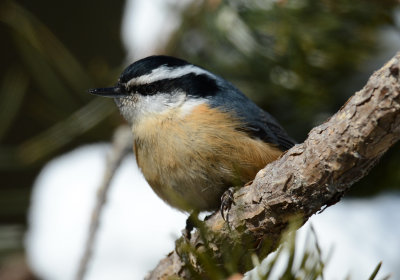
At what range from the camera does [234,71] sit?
274 cm

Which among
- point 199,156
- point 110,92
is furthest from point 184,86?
point 199,156

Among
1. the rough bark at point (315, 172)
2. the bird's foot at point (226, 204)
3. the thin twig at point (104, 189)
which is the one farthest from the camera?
the thin twig at point (104, 189)

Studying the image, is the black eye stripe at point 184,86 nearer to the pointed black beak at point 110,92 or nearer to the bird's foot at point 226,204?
the pointed black beak at point 110,92

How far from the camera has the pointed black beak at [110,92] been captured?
251 cm

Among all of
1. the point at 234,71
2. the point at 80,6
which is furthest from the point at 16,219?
the point at 234,71

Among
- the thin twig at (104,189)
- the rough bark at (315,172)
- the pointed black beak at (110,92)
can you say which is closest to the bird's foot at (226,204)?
the rough bark at (315,172)

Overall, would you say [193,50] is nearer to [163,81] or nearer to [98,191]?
[163,81]

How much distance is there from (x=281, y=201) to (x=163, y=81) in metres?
1.18

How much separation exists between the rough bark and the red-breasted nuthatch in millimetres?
328

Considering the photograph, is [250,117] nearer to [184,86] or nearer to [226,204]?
[184,86]

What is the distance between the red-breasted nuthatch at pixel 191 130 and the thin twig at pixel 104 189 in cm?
7

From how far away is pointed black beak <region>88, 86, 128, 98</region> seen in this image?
251 cm

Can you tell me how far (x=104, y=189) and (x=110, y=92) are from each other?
1.89 feet

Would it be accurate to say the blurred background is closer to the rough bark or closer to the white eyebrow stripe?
the white eyebrow stripe
